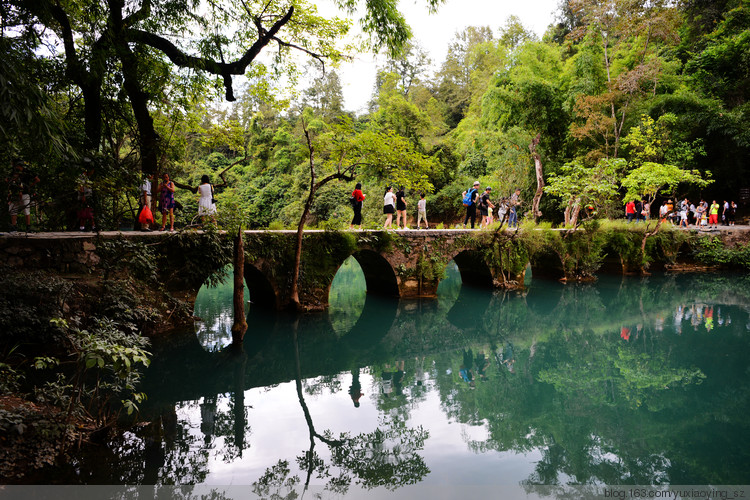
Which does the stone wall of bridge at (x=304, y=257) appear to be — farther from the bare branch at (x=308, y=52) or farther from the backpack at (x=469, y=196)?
the bare branch at (x=308, y=52)

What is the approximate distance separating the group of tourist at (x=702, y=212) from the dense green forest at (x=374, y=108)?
1.01 metres

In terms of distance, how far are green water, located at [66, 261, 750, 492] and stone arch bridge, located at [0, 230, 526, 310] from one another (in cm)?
85

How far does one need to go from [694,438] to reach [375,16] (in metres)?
8.04

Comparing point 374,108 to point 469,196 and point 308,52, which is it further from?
point 308,52

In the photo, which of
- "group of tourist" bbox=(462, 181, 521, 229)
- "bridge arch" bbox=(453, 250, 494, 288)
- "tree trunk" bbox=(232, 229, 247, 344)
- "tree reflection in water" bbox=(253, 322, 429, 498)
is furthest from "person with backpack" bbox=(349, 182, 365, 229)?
"tree reflection in water" bbox=(253, 322, 429, 498)

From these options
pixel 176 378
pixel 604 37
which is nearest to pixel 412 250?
pixel 176 378

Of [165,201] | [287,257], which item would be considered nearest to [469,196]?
[287,257]

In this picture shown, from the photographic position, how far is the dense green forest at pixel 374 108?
702 cm

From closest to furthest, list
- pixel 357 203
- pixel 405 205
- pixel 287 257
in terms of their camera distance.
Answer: pixel 287 257, pixel 357 203, pixel 405 205

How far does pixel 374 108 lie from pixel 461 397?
36.2 m

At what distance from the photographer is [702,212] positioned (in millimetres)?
21125

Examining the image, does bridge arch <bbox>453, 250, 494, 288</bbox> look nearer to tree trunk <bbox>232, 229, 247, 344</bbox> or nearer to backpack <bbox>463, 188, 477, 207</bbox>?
backpack <bbox>463, 188, 477, 207</bbox>

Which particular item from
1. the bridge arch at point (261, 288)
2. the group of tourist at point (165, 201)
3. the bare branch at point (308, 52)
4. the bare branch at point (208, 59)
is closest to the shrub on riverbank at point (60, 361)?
the group of tourist at point (165, 201)

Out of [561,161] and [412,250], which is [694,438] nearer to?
[412,250]
